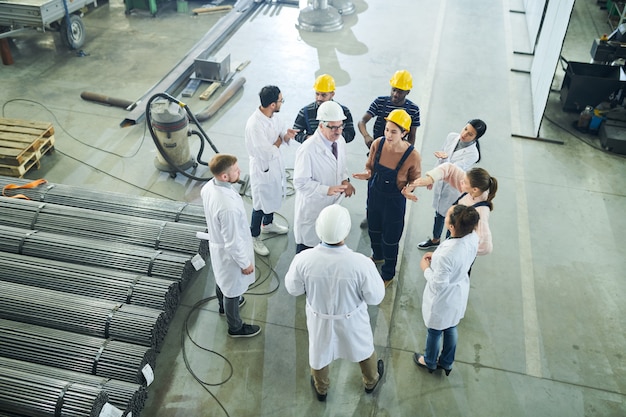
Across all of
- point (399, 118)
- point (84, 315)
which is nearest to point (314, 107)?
point (399, 118)

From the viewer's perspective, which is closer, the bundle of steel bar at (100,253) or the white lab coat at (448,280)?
the white lab coat at (448,280)

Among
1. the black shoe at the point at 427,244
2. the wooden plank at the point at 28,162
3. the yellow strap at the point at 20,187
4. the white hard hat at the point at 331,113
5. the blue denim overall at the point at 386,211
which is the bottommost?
the black shoe at the point at 427,244

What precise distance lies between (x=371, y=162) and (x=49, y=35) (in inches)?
374

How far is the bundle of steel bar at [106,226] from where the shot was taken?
579cm

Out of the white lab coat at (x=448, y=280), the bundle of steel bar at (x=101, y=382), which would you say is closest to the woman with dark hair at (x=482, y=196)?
the white lab coat at (x=448, y=280)

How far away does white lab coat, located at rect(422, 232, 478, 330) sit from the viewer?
4.04 m

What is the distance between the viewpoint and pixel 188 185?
7387mm

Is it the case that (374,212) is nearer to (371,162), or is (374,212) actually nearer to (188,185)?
(371,162)

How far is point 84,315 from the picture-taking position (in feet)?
15.9

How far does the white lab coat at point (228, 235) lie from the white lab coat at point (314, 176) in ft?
2.52

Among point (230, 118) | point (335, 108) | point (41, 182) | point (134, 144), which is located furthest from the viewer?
point (230, 118)

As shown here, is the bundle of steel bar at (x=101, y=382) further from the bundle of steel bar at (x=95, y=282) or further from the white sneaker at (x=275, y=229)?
the white sneaker at (x=275, y=229)

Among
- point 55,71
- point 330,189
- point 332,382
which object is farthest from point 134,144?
point 332,382

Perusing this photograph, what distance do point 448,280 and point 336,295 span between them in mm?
924
